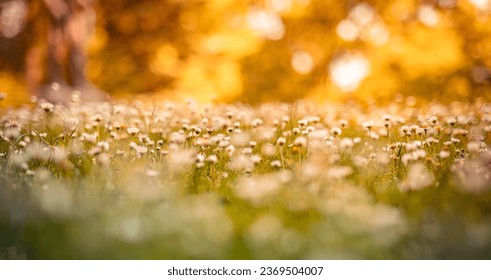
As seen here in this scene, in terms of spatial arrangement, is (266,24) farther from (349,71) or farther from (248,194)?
(248,194)

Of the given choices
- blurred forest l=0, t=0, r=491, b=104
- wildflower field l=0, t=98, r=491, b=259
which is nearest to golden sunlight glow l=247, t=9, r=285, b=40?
blurred forest l=0, t=0, r=491, b=104

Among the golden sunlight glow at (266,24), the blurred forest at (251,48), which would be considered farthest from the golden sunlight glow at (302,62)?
the golden sunlight glow at (266,24)

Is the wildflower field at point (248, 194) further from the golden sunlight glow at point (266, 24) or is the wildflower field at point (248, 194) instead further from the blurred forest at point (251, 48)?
the golden sunlight glow at point (266, 24)

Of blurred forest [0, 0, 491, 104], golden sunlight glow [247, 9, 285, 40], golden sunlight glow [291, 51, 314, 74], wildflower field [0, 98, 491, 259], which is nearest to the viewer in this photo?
wildflower field [0, 98, 491, 259]

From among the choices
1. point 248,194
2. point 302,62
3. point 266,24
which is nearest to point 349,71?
point 302,62

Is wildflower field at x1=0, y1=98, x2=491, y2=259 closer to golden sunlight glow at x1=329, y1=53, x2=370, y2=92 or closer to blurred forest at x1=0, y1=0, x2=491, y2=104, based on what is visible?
blurred forest at x1=0, y1=0, x2=491, y2=104

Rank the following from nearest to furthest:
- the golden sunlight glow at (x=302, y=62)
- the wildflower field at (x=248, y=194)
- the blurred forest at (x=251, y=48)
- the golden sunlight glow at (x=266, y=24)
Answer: the wildflower field at (x=248, y=194), the blurred forest at (x=251, y=48), the golden sunlight glow at (x=266, y=24), the golden sunlight glow at (x=302, y=62)

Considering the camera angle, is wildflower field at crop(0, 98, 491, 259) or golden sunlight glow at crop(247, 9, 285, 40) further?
golden sunlight glow at crop(247, 9, 285, 40)
